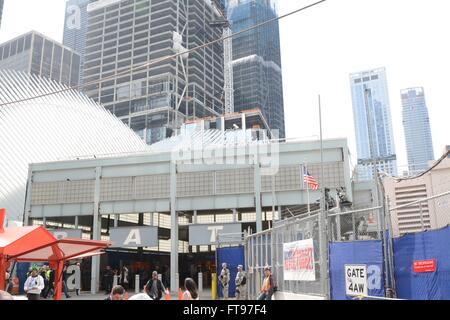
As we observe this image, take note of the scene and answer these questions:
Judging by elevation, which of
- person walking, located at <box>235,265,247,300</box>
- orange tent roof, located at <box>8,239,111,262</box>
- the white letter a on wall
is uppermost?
the white letter a on wall

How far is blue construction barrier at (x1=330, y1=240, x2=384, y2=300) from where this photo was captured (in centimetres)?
1112

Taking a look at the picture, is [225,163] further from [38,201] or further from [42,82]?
[42,82]

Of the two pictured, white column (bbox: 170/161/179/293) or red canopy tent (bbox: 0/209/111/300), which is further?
white column (bbox: 170/161/179/293)

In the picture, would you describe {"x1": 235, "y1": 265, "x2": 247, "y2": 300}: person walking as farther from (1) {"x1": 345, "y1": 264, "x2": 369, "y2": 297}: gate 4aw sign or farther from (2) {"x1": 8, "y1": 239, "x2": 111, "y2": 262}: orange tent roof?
(1) {"x1": 345, "y1": 264, "x2": 369, "y2": 297}: gate 4aw sign

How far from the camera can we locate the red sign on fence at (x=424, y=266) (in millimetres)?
9389

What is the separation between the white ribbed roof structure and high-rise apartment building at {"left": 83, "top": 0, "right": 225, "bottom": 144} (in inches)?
3769

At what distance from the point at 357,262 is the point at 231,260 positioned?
14.4 meters

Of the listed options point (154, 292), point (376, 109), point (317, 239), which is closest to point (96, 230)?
point (154, 292)

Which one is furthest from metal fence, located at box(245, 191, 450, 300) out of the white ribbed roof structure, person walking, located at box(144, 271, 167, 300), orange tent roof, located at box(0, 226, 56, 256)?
the white ribbed roof structure

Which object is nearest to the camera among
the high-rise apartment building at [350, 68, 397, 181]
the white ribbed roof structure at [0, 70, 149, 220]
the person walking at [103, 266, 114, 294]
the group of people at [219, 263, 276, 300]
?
the group of people at [219, 263, 276, 300]

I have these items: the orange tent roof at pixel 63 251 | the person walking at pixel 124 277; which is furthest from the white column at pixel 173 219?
the orange tent roof at pixel 63 251

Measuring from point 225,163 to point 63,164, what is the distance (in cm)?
1387

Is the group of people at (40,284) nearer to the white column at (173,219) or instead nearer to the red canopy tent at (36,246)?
the red canopy tent at (36,246)
